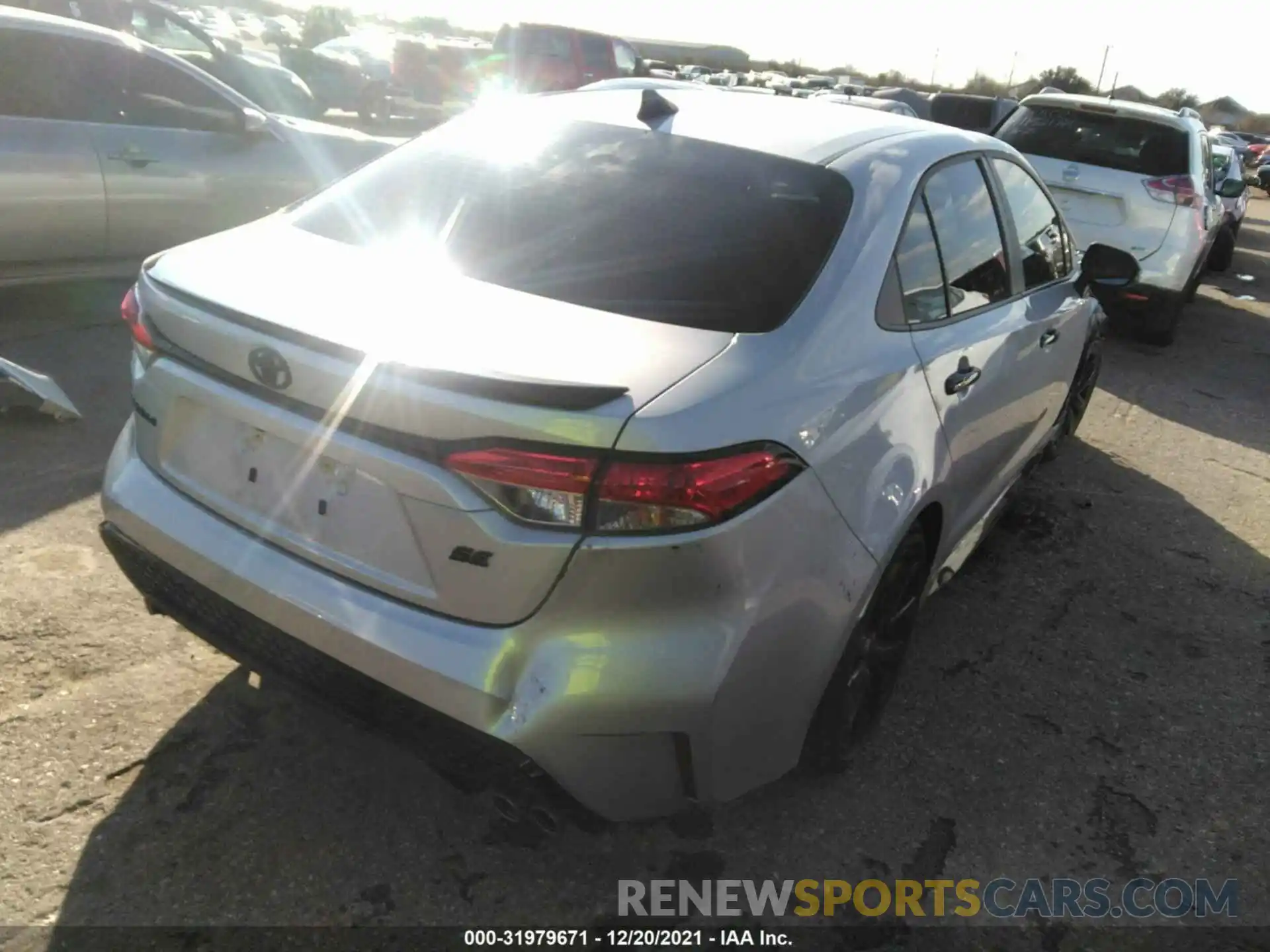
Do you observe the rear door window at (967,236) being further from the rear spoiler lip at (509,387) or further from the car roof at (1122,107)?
the car roof at (1122,107)

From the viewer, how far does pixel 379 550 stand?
6.80 feet

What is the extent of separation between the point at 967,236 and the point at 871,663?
1322 mm

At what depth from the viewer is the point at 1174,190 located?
7.86 meters

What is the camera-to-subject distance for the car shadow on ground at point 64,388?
4.00 m

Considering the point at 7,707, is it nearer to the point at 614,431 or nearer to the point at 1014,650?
the point at 614,431

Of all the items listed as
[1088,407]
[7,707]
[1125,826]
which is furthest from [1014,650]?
[1088,407]

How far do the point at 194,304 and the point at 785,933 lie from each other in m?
1.91

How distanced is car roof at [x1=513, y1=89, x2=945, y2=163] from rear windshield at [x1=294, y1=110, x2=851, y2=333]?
0.21ft

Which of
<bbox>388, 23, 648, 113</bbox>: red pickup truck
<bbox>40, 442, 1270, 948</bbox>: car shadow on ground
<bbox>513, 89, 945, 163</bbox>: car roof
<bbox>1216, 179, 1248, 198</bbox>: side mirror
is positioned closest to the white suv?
<bbox>1216, 179, 1248, 198</bbox>: side mirror

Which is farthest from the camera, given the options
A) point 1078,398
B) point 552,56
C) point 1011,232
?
point 552,56

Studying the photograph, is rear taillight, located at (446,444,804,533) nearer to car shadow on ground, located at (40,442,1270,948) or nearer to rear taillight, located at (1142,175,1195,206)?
car shadow on ground, located at (40,442,1270,948)

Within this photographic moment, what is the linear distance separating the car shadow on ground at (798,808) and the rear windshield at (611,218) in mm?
1100

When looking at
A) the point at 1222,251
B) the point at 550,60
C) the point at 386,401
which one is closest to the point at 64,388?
the point at 386,401

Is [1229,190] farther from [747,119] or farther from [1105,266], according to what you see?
[747,119]
